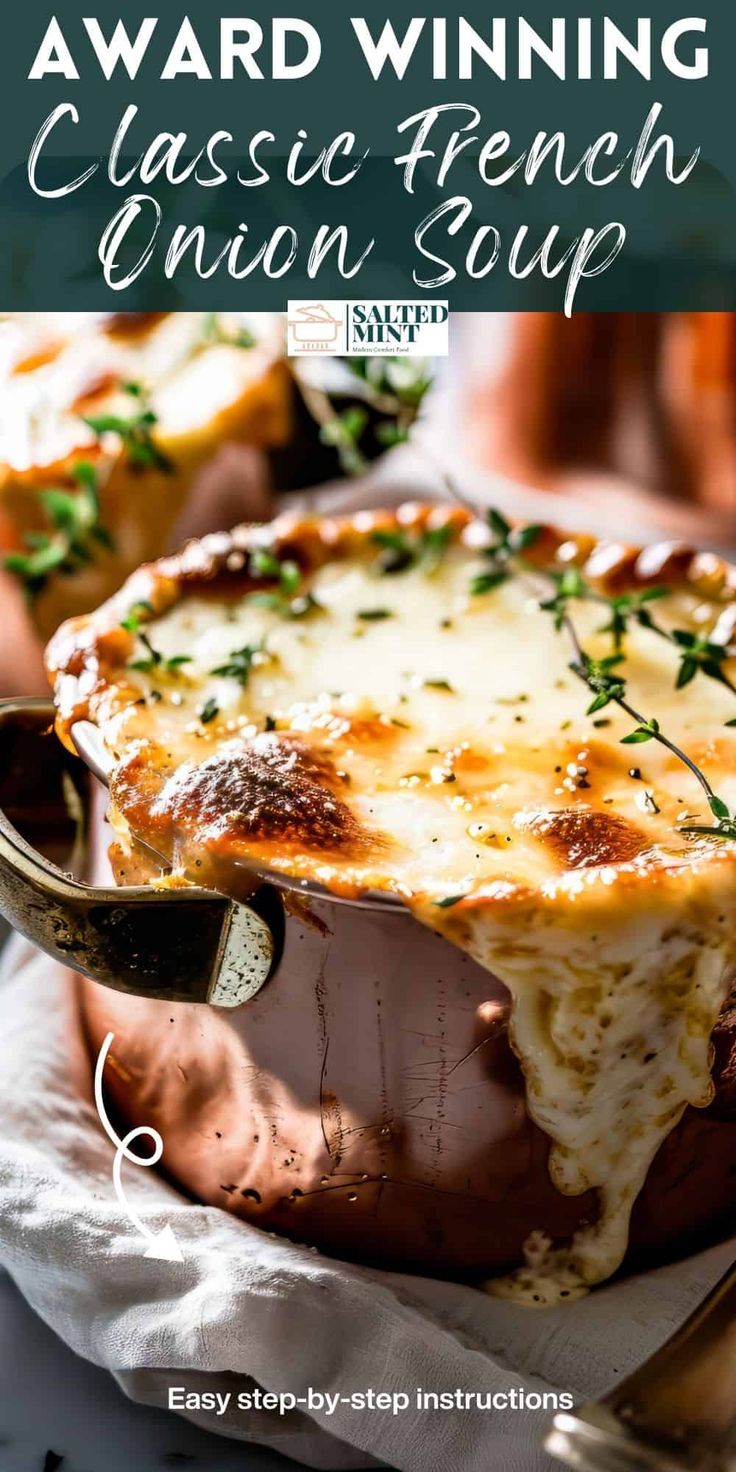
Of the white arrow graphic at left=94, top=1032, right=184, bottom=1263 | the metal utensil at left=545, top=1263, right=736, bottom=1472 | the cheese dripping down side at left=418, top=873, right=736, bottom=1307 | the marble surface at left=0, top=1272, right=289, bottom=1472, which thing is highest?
the cheese dripping down side at left=418, top=873, right=736, bottom=1307

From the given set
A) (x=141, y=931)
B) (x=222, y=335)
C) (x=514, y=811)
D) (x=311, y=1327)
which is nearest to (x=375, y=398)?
(x=222, y=335)

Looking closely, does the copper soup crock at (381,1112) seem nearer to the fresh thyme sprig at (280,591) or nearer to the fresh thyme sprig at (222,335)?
the fresh thyme sprig at (280,591)

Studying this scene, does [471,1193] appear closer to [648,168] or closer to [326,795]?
[326,795]

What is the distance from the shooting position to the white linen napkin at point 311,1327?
30.4 inches

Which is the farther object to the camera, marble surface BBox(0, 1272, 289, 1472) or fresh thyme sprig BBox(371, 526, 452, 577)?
fresh thyme sprig BBox(371, 526, 452, 577)

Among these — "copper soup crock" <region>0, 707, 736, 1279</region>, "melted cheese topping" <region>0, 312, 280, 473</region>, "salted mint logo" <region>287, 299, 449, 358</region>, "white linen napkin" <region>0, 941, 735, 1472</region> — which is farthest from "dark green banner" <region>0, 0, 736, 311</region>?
"white linen napkin" <region>0, 941, 735, 1472</region>

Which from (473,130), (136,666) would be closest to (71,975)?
(136,666)

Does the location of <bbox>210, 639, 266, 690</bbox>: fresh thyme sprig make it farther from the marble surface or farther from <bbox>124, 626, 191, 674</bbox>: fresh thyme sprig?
the marble surface

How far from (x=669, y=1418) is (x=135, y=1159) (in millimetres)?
365

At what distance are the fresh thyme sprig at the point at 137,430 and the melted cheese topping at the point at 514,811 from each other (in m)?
0.25

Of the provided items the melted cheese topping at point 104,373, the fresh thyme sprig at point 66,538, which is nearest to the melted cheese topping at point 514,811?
the fresh thyme sprig at point 66,538

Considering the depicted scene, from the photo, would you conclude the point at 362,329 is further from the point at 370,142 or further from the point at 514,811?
the point at 514,811

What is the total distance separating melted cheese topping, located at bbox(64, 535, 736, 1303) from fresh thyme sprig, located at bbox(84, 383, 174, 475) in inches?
9.8

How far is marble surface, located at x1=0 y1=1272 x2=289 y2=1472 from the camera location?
80 centimetres
